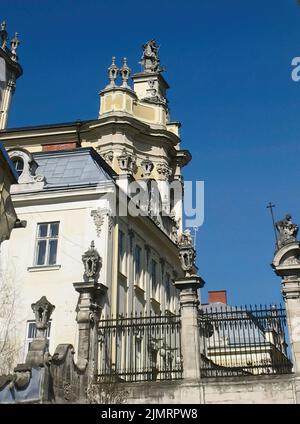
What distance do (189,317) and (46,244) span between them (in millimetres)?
8143

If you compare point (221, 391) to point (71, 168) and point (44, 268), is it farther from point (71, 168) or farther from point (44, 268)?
point (71, 168)

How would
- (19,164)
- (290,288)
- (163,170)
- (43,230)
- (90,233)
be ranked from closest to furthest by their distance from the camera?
(290,288)
(90,233)
(43,230)
(19,164)
(163,170)

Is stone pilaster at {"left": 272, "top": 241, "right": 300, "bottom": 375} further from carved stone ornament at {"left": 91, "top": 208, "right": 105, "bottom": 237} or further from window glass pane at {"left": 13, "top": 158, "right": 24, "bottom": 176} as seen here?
window glass pane at {"left": 13, "top": 158, "right": 24, "bottom": 176}

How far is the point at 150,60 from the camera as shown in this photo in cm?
4381

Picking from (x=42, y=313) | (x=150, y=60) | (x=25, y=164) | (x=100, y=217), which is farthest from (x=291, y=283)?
(x=150, y=60)

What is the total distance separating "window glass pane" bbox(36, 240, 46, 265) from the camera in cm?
2366

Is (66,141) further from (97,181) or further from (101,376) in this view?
(101,376)

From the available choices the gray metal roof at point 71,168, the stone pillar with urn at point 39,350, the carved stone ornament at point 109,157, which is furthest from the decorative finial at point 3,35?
the stone pillar with urn at point 39,350

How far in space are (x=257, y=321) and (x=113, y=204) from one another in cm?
905

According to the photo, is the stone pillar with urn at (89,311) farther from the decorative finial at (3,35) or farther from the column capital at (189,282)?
the decorative finial at (3,35)

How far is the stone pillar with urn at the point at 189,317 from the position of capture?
17734 millimetres

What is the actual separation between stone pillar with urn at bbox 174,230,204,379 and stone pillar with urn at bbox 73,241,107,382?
3.21m

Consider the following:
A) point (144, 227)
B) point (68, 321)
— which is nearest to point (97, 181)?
point (144, 227)

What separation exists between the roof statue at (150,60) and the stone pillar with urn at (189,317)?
1058 inches
